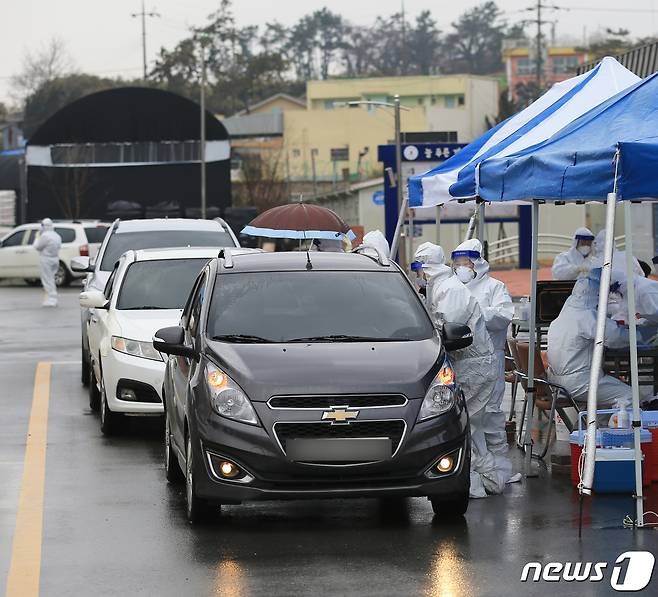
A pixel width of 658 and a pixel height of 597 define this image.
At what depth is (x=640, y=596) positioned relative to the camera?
697 cm

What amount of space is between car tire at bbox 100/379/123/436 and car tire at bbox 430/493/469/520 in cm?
457

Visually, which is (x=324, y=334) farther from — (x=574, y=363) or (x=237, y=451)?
(x=574, y=363)

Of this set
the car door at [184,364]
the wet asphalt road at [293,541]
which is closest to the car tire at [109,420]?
the wet asphalt road at [293,541]

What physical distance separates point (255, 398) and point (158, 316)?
517 centimetres

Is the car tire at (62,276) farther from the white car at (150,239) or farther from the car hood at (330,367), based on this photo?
the car hood at (330,367)

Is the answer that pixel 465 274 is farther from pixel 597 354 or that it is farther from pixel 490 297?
pixel 597 354

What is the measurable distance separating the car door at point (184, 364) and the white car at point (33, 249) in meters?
28.5

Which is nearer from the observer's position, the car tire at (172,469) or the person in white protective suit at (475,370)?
the person in white protective suit at (475,370)

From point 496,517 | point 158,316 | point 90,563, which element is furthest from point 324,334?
point 158,316

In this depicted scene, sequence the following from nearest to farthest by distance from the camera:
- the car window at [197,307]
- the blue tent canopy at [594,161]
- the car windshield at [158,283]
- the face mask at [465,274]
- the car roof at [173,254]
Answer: the blue tent canopy at [594,161] < the car window at [197,307] < the face mask at [465,274] < the car windshield at [158,283] < the car roof at [173,254]

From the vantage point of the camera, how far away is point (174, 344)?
921 centimetres

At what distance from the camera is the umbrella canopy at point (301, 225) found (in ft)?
52.9

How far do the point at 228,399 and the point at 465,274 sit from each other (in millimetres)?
2950

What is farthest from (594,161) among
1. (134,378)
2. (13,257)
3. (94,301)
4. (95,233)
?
(13,257)
